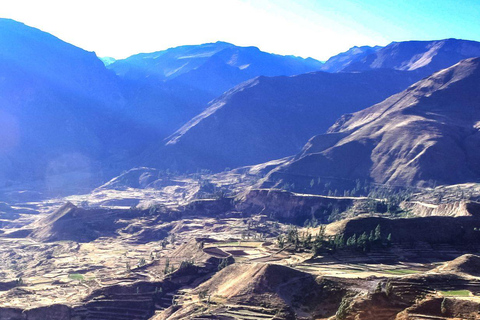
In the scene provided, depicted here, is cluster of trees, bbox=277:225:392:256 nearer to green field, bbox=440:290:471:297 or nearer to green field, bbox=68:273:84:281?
green field, bbox=440:290:471:297

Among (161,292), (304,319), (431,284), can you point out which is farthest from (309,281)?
(161,292)

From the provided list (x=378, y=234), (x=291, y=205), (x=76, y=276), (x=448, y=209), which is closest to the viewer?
(x=378, y=234)

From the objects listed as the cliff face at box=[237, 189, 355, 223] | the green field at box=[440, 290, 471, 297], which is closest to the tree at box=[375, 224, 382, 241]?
the green field at box=[440, 290, 471, 297]

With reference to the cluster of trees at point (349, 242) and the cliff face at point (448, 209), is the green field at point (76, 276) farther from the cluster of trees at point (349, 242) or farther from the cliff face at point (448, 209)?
the cliff face at point (448, 209)

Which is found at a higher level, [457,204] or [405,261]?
[457,204]

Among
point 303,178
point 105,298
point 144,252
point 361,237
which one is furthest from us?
point 303,178

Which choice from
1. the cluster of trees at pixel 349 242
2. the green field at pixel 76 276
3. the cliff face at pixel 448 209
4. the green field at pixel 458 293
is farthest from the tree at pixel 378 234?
the green field at pixel 76 276

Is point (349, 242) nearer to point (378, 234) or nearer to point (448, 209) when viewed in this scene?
point (378, 234)

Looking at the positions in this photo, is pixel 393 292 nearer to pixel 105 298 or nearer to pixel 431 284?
pixel 431 284

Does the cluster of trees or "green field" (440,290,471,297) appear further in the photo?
the cluster of trees

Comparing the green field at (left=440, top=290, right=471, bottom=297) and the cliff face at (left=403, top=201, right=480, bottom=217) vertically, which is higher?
the cliff face at (left=403, top=201, right=480, bottom=217)

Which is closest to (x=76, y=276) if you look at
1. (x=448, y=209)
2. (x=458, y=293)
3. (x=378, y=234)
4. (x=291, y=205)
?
(x=378, y=234)
